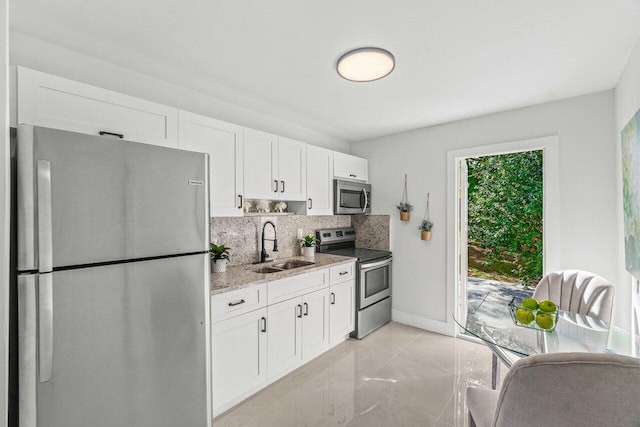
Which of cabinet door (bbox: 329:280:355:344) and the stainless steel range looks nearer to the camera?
cabinet door (bbox: 329:280:355:344)

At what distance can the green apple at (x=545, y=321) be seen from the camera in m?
1.61

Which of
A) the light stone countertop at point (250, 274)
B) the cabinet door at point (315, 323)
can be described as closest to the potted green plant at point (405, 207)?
the light stone countertop at point (250, 274)

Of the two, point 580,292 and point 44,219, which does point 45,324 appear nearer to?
point 44,219

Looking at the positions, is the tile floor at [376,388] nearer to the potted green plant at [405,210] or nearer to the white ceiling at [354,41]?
the potted green plant at [405,210]

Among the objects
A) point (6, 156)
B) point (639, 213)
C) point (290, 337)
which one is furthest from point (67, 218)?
point (639, 213)

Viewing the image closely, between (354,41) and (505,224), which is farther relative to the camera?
(505,224)

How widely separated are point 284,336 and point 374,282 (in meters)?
1.44

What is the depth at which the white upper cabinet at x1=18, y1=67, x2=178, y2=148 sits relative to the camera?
1.55m

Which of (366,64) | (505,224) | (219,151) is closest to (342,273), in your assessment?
(219,151)

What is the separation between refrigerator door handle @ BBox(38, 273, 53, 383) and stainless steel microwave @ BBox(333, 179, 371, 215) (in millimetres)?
2685

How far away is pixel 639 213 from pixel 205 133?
2765 mm

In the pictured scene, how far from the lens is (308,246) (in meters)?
3.49

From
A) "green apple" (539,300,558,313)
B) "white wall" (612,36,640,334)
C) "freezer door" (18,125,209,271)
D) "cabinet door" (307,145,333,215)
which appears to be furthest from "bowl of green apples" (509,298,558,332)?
"cabinet door" (307,145,333,215)

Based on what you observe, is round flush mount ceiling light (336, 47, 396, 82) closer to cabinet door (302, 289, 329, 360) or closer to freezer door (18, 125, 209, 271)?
freezer door (18, 125, 209, 271)
